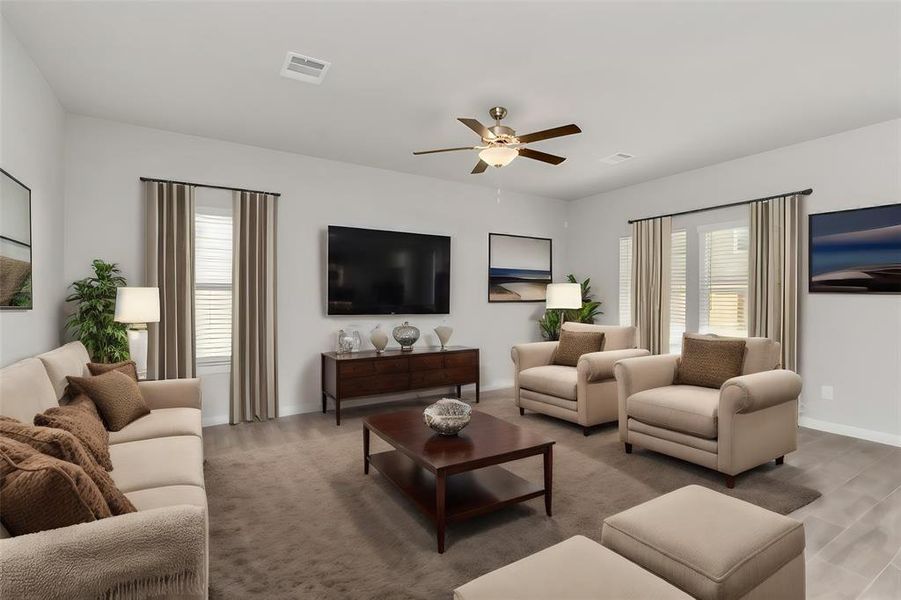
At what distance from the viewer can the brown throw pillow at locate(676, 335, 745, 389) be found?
3477 millimetres

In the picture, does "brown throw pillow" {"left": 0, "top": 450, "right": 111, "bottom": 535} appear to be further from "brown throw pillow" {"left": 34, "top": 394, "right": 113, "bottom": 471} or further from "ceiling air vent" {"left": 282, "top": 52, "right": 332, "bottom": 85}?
"ceiling air vent" {"left": 282, "top": 52, "right": 332, "bottom": 85}

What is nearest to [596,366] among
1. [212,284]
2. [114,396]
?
[114,396]

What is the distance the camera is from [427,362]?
16.3 feet

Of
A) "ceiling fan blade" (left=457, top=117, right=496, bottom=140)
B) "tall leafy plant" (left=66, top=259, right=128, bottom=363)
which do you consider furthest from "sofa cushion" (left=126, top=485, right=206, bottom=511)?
"ceiling fan blade" (left=457, top=117, right=496, bottom=140)

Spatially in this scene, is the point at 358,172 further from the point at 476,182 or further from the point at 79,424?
the point at 79,424

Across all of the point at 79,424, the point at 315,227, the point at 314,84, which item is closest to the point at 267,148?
the point at 315,227

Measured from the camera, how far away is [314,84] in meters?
3.21

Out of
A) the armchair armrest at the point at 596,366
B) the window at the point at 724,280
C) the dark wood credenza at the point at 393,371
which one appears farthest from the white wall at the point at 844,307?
the dark wood credenza at the point at 393,371

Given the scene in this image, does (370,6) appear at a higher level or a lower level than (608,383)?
higher

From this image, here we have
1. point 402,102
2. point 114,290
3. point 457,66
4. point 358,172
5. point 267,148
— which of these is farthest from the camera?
point 358,172

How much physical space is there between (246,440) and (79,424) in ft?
6.59

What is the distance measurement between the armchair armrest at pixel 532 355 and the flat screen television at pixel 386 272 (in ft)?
4.16

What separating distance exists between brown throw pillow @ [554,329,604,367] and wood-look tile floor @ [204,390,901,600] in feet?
5.67

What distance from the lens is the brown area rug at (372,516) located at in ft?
6.61
